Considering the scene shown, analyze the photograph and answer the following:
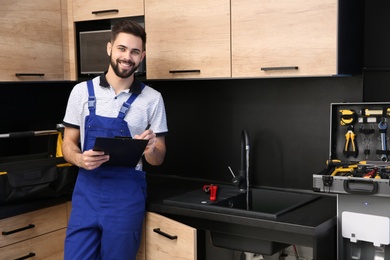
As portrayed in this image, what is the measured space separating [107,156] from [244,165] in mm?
724

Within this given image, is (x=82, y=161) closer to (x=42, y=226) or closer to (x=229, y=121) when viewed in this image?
(x=42, y=226)

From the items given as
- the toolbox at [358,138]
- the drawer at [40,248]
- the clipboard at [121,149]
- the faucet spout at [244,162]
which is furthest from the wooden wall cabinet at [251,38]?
the drawer at [40,248]

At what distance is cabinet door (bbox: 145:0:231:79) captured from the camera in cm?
244

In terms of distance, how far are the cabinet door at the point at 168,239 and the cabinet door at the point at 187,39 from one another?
0.70m

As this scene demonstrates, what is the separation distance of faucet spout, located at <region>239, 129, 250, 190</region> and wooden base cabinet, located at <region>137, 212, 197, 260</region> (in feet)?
1.63

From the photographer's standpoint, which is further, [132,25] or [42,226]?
[42,226]

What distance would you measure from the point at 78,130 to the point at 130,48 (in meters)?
0.44

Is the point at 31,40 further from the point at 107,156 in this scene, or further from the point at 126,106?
the point at 107,156

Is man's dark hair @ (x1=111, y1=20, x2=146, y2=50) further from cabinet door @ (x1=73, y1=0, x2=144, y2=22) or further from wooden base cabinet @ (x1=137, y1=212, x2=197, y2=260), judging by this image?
wooden base cabinet @ (x1=137, y1=212, x2=197, y2=260)

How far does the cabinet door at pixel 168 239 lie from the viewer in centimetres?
217

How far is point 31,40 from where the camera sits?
2.73 metres

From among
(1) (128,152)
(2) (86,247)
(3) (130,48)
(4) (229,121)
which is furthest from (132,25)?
(2) (86,247)

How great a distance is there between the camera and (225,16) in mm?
2414

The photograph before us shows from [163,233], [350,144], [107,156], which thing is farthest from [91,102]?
[350,144]
